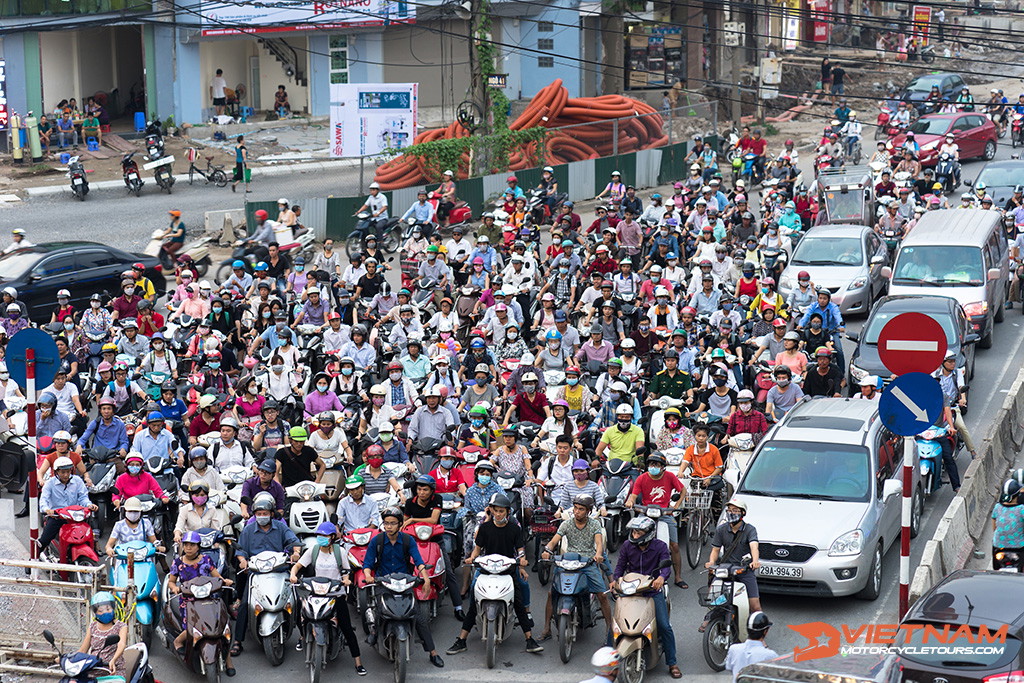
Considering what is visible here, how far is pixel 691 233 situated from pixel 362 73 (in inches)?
954

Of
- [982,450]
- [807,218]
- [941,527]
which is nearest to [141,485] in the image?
[941,527]

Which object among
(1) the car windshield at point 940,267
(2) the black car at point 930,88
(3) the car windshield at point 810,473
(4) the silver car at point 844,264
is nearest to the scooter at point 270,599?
(3) the car windshield at point 810,473

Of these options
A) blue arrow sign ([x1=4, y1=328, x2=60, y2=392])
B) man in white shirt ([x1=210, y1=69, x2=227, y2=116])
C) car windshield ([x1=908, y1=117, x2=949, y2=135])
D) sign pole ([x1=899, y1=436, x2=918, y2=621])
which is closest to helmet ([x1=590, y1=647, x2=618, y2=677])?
sign pole ([x1=899, y1=436, x2=918, y2=621])

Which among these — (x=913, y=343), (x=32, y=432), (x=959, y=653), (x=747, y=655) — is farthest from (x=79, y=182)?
(x=959, y=653)

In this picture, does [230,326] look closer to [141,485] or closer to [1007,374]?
[141,485]

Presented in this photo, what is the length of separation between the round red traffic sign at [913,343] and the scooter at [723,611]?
2314 millimetres

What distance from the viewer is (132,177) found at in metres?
36.5

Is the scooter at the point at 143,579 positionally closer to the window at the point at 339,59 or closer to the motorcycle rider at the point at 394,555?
the motorcycle rider at the point at 394,555

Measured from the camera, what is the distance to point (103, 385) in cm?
1922

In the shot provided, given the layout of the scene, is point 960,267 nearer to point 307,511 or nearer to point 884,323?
point 884,323

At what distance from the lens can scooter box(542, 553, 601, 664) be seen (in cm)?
1346

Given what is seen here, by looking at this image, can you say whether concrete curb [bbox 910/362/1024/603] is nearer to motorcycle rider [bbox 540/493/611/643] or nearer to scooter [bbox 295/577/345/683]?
motorcycle rider [bbox 540/493/611/643]

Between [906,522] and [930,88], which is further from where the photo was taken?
[930,88]

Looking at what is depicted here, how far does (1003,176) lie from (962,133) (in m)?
8.11
